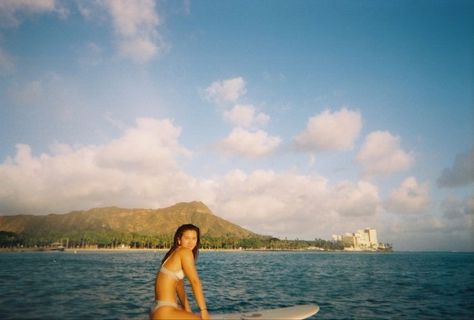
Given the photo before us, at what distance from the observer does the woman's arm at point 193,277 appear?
21.9 ft

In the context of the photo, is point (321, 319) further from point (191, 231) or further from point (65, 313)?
point (65, 313)

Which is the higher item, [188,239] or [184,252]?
[188,239]

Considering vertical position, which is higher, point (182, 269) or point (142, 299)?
point (182, 269)

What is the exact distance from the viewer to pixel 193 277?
6699mm

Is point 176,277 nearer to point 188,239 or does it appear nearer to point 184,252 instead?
point 184,252

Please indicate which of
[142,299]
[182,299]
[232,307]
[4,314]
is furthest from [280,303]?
[4,314]

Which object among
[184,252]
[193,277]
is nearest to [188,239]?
[184,252]

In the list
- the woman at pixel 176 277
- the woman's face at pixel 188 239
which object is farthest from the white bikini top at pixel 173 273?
the woman's face at pixel 188 239

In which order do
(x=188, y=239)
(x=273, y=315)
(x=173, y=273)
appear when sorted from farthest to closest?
(x=273, y=315) < (x=188, y=239) < (x=173, y=273)

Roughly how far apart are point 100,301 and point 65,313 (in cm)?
373

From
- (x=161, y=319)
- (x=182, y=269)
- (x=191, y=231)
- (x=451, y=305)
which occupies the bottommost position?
(x=451, y=305)

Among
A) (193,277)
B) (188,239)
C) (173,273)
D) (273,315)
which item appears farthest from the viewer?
(273,315)

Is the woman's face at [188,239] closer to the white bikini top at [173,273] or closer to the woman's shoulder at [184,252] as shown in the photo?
the woman's shoulder at [184,252]

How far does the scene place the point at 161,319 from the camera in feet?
22.9
